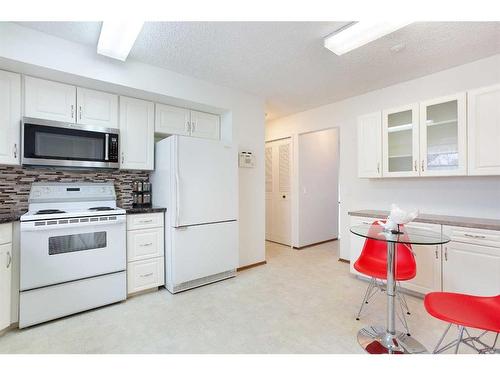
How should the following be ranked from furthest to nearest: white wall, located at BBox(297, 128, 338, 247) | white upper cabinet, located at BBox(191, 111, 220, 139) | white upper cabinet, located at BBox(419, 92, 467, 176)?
white wall, located at BBox(297, 128, 338, 247) < white upper cabinet, located at BBox(191, 111, 220, 139) < white upper cabinet, located at BBox(419, 92, 467, 176)

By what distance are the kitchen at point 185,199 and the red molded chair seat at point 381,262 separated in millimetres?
340

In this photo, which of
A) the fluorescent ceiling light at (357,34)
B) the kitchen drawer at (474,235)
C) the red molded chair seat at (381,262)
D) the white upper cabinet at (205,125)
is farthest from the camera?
the white upper cabinet at (205,125)

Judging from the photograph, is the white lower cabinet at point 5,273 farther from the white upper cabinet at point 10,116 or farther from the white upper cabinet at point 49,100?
the white upper cabinet at point 49,100

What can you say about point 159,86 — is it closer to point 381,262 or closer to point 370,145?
point 370,145

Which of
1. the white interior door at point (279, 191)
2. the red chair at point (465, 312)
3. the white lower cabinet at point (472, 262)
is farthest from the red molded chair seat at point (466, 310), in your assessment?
the white interior door at point (279, 191)

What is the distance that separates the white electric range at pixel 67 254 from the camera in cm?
197

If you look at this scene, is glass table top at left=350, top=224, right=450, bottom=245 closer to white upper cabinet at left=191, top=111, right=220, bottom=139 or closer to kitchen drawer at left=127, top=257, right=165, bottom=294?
kitchen drawer at left=127, top=257, right=165, bottom=294

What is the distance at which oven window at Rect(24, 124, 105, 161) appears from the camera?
213 centimetres

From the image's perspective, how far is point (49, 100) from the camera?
2.24 m

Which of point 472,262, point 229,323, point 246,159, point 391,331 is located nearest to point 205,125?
point 246,159

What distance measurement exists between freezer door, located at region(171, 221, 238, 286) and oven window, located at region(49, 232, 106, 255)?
2.23ft

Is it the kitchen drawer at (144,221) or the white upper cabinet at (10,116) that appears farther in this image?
the kitchen drawer at (144,221)

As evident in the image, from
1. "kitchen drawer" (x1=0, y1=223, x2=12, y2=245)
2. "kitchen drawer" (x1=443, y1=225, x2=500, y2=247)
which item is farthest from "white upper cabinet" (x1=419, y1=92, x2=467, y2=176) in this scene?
"kitchen drawer" (x1=0, y1=223, x2=12, y2=245)
